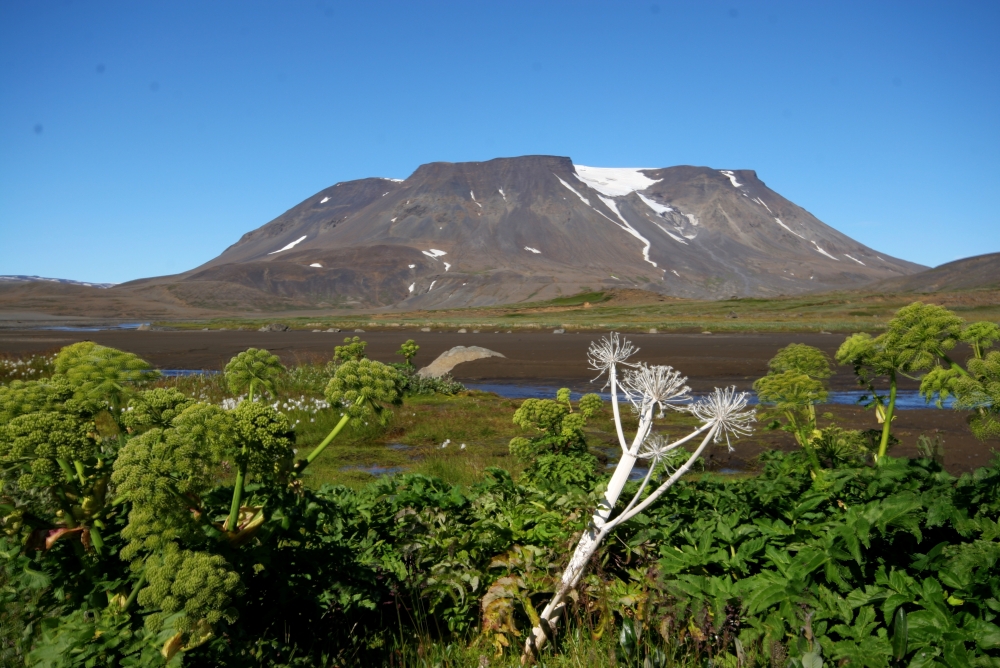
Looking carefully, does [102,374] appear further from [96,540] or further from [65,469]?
[96,540]

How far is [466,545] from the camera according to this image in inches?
158

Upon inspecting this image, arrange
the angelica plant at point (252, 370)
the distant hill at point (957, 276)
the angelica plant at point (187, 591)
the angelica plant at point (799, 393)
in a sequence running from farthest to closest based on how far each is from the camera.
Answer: the distant hill at point (957, 276), the angelica plant at point (799, 393), the angelica plant at point (252, 370), the angelica plant at point (187, 591)

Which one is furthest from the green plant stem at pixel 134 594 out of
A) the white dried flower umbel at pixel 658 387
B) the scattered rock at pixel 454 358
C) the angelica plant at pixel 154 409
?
the scattered rock at pixel 454 358

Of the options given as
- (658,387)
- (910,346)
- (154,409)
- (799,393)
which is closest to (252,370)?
(154,409)

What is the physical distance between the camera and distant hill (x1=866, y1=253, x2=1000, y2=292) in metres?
162

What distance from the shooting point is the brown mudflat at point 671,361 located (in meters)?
14.5

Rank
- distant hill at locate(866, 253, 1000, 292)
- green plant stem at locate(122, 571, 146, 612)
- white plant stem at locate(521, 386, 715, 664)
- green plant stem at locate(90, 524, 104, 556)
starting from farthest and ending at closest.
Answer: distant hill at locate(866, 253, 1000, 292) < white plant stem at locate(521, 386, 715, 664) < green plant stem at locate(90, 524, 104, 556) < green plant stem at locate(122, 571, 146, 612)

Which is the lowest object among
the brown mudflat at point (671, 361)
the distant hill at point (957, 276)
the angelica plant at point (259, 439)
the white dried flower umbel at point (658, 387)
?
the brown mudflat at point (671, 361)

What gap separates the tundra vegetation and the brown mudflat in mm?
5777

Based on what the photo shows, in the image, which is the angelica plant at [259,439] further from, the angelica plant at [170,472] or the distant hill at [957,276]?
the distant hill at [957,276]

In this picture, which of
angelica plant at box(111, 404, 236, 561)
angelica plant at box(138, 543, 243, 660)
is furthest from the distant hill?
angelica plant at box(138, 543, 243, 660)

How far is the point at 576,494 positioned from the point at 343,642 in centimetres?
143

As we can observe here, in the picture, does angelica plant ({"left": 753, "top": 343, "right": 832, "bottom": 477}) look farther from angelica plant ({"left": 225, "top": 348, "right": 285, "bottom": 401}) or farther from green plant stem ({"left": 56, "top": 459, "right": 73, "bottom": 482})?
green plant stem ({"left": 56, "top": 459, "right": 73, "bottom": 482})

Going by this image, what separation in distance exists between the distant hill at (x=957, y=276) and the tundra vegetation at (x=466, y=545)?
176 meters
